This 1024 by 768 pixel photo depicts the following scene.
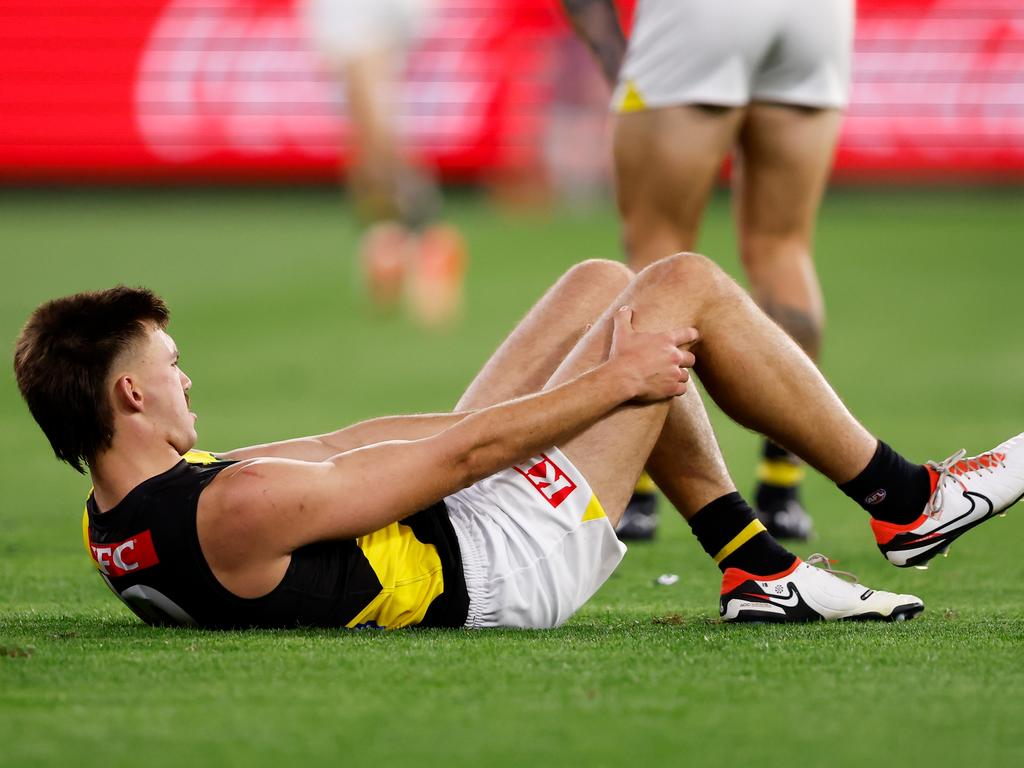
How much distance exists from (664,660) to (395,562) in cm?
60

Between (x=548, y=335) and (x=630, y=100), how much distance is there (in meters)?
1.48

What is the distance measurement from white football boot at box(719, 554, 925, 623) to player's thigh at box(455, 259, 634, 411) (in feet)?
2.23

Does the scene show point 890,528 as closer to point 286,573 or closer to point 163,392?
point 286,573

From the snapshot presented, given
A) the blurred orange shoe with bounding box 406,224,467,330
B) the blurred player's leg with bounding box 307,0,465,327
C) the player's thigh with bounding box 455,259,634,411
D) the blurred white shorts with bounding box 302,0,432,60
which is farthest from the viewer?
the blurred white shorts with bounding box 302,0,432,60

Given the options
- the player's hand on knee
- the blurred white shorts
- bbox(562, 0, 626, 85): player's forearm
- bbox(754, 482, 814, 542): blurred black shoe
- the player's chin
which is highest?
the blurred white shorts

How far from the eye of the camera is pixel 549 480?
Answer: 3.44 meters

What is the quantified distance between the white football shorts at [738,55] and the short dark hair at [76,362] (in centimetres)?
230

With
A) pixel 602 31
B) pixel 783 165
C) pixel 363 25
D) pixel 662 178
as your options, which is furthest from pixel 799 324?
pixel 363 25

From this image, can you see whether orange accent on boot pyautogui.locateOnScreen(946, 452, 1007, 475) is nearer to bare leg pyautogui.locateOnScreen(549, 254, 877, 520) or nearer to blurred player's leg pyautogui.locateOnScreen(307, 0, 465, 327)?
bare leg pyautogui.locateOnScreen(549, 254, 877, 520)

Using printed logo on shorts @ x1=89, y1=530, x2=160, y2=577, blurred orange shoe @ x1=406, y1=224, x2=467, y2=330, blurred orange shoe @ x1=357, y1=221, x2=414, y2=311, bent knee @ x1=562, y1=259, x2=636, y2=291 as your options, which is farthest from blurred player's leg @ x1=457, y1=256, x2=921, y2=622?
blurred orange shoe @ x1=357, y1=221, x2=414, y2=311

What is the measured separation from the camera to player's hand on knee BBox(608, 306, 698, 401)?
11.1ft

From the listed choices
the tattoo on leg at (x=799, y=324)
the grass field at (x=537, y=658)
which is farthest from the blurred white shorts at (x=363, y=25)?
the tattoo on leg at (x=799, y=324)

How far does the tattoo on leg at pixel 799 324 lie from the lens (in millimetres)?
5059

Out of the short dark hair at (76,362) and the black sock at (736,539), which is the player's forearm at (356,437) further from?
the black sock at (736,539)
